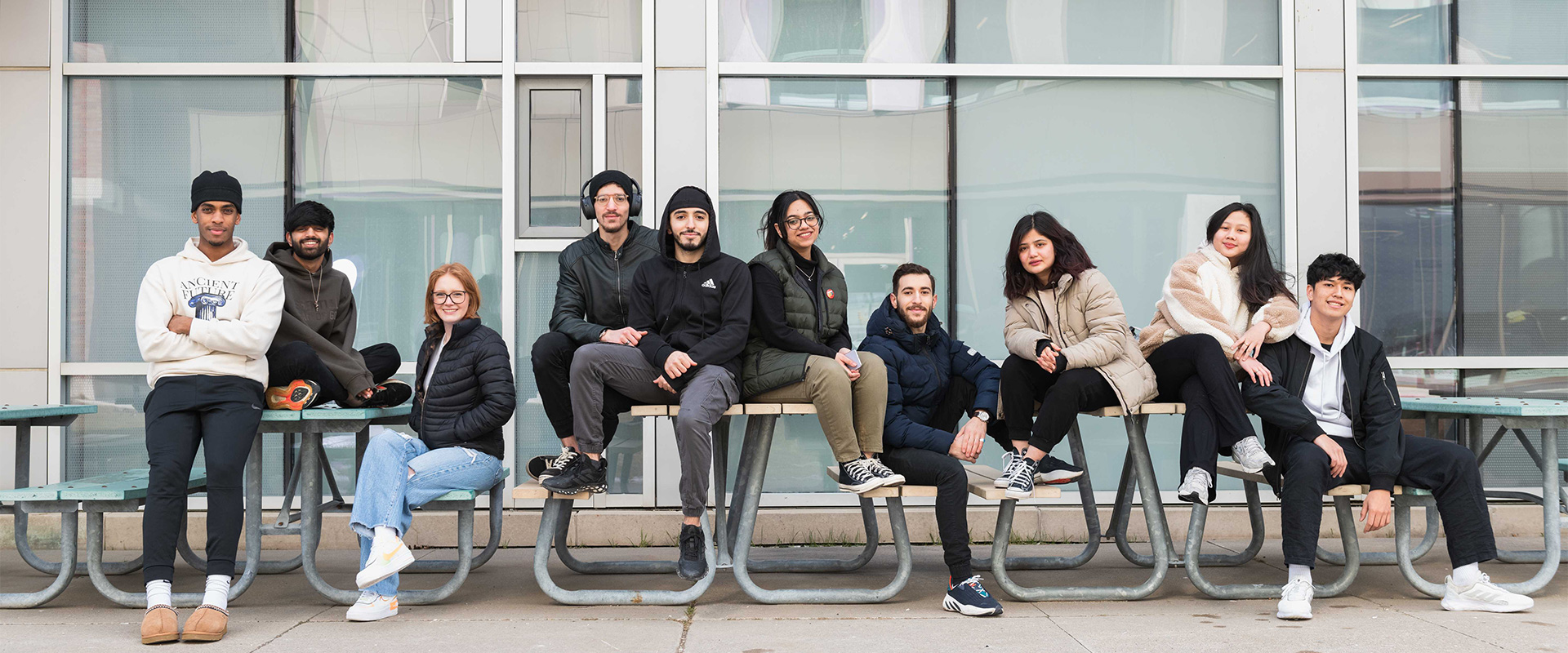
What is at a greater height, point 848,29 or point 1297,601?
point 848,29

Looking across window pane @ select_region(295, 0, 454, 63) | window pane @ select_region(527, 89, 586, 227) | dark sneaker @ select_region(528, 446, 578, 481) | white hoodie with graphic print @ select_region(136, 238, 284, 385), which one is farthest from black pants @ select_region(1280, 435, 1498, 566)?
window pane @ select_region(295, 0, 454, 63)

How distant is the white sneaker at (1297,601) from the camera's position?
435 centimetres

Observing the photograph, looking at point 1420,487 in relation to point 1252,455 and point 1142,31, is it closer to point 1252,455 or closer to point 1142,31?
point 1252,455

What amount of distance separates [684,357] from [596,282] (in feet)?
2.92

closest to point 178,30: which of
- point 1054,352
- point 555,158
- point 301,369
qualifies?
point 555,158

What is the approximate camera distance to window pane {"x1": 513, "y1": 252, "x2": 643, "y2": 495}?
21.4 feet

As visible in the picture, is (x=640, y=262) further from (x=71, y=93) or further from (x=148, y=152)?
(x=71, y=93)

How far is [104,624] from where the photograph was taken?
4406 mm

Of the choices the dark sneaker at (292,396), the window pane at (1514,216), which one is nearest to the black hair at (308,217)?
the dark sneaker at (292,396)

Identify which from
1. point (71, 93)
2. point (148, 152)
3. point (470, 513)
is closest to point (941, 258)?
point (470, 513)

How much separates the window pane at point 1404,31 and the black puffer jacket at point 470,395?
5636mm

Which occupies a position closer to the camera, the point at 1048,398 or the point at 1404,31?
the point at 1048,398

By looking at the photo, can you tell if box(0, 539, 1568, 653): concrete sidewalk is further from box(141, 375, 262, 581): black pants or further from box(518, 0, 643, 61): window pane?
box(518, 0, 643, 61): window pane

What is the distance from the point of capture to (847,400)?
179 inches
